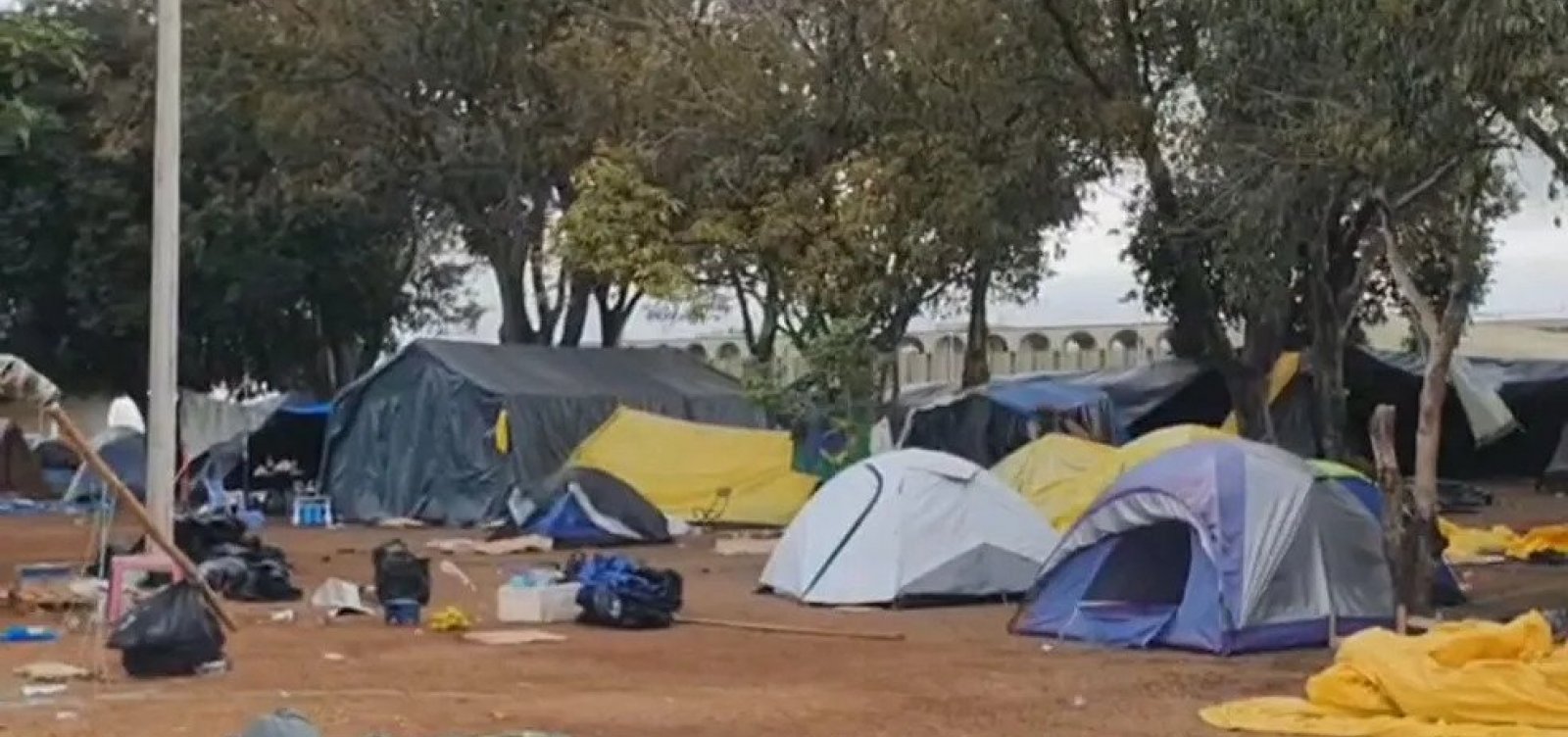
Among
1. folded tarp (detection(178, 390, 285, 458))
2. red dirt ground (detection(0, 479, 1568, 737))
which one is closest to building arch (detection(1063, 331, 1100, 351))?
folded tarp (detection(178, 390, 285, 458))

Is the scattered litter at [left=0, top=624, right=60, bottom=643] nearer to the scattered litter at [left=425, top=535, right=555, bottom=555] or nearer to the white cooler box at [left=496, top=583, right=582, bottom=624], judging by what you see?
the white cooler box at [left=496, top=583, right=582, bottom=624]

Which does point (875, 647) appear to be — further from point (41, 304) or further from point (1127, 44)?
point (41, 304)

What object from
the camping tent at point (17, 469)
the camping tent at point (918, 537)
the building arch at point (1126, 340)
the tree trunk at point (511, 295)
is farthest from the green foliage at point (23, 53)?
the building arch at point (1126, 340)

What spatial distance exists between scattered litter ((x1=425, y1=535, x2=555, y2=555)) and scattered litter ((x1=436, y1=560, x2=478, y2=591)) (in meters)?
1.11

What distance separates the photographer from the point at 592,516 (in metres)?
23.6

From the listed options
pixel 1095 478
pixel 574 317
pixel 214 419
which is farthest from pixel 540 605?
pixel 574 317

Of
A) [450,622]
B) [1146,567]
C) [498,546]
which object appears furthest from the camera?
[498,546]

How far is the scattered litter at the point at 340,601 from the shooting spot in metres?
16.2

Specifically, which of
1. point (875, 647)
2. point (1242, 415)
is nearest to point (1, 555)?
point (875, 647)

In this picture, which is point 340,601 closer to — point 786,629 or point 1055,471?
point 786,629

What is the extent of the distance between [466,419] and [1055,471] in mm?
8783

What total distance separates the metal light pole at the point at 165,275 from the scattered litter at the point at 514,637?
2.53 metres

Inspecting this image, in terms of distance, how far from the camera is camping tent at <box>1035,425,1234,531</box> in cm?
2072

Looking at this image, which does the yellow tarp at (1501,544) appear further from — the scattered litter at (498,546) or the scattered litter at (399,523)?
the scattered litter at (399,523)
